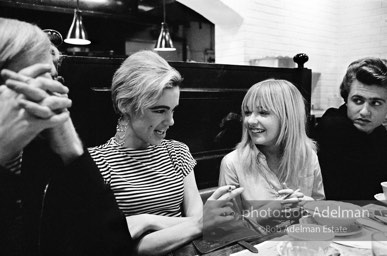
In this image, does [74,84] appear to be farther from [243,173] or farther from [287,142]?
[287,142]

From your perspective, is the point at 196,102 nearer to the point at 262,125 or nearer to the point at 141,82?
the point at 262,125

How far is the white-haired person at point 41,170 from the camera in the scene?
0.68 m

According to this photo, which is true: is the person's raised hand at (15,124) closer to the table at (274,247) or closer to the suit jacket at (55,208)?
the suit jacket at (55,208)

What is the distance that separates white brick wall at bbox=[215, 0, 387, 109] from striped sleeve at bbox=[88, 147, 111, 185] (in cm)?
314

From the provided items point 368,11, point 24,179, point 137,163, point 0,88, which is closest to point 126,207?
point 137,163

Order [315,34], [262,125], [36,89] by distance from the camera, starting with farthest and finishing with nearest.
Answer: [315,34]
[262,125]
[36,89]

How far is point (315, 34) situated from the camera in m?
4.97

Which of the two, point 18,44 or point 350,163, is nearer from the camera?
point 18,44

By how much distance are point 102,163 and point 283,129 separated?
943 millimetres

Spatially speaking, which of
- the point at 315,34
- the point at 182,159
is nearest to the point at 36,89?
the point at 182,159

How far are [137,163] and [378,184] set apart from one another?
146cm

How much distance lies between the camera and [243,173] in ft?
5.56

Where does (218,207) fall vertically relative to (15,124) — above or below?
below

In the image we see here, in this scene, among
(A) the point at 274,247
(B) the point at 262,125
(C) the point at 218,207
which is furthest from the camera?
(B) the point at 262,125
